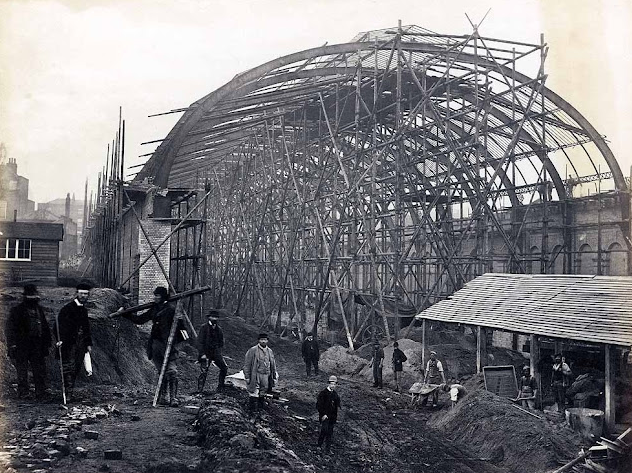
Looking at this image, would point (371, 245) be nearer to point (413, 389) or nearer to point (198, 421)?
point (413, 389)

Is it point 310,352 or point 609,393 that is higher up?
point 609,393

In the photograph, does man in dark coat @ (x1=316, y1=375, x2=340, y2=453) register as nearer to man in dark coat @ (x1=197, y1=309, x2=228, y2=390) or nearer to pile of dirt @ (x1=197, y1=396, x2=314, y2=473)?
pile of dirt @ (x1=197, y1=396, x2=314, y2=473)

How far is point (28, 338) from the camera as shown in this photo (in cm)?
845

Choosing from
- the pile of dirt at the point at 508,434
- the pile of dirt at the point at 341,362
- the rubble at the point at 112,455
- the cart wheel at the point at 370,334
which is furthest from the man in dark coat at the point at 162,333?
the cart wheel at the point at 370,334

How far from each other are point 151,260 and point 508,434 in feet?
34.9

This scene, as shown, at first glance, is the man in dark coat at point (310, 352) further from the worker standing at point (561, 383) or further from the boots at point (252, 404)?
the boots at point (252, 404)

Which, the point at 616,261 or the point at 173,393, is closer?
the point at 173,393

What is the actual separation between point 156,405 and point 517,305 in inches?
324

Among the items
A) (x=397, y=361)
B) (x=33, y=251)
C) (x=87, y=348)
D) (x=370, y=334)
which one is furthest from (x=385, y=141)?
(x=87, y=348)

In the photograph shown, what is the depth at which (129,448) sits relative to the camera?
673 centimetres

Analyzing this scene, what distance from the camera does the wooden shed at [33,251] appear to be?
1781cm

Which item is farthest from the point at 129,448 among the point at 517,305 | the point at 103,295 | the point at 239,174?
the point at 239,174

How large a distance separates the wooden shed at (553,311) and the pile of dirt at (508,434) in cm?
124

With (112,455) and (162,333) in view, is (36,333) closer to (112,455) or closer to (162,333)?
(162,333)
